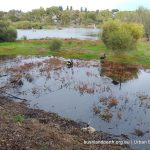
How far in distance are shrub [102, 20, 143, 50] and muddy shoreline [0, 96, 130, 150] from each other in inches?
1290

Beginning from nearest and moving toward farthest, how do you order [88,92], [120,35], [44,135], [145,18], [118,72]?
[44,135] → [88,92] → [118,72] → [120,35] → [145,18]

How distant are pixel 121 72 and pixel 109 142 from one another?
24590 millimetres

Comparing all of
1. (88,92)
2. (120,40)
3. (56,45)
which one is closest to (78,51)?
(56,45)

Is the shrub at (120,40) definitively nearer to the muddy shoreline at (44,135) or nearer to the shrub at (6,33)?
the shrub at (6,33)

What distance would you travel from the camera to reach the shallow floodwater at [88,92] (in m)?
23.5

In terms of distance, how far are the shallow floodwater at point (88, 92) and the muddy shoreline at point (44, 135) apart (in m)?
1.76

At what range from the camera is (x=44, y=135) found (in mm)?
17438

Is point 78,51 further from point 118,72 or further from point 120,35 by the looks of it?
point 118,72

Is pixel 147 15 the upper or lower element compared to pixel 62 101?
upper

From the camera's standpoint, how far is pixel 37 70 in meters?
43.6

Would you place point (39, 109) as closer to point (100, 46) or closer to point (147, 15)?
point (100, 46)

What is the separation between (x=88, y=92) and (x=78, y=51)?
95.5ft

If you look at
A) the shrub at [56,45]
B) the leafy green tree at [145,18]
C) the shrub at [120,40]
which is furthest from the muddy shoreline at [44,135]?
the leafy green tree at [145,18]

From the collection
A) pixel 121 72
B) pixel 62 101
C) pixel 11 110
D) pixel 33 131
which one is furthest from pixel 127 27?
pixel 33 131
